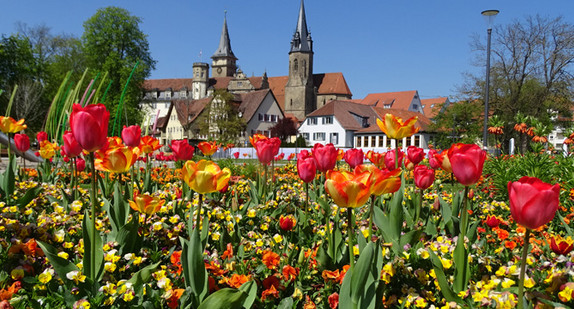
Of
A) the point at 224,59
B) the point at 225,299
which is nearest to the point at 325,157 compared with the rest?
the point at 225,299

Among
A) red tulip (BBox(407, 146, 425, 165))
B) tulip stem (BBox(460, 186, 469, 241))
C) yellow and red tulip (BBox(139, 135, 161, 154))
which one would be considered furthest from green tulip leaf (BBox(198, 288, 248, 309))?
yellow and red tulip (BBox(139, 135, 161, 154))

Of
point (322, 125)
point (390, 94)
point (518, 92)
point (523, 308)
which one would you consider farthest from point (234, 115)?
point (523, 308)

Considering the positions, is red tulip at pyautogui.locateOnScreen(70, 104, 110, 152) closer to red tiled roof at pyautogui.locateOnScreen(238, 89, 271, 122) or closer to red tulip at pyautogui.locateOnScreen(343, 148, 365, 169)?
red tulip at pyautogui.locateOnScreen(343, 148, 365, 169)

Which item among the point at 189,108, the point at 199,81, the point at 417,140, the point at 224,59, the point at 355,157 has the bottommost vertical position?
the point at 355,157

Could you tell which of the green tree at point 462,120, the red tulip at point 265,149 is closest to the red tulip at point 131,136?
the red tulip at point 265,149

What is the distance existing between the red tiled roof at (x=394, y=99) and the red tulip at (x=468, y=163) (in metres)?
74.6

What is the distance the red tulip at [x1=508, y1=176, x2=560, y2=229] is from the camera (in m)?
1.39

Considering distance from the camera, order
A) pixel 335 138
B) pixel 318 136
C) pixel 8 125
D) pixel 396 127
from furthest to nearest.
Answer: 1. pixel 318 136
2. pixel 335 138
3. pixel 8 125
4. pixel 396 127

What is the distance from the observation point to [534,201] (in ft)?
4.59

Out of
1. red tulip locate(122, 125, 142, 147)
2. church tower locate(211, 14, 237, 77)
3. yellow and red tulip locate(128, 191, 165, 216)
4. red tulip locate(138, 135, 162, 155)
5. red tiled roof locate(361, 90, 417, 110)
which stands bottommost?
yellow and red tulip locate(128, 191, 165, 216)

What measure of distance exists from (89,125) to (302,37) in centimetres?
8833

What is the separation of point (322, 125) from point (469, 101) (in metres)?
28.1

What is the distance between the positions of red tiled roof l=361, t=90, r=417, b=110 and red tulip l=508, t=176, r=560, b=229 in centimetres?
7506

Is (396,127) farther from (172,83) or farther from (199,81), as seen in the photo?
(172,83)
